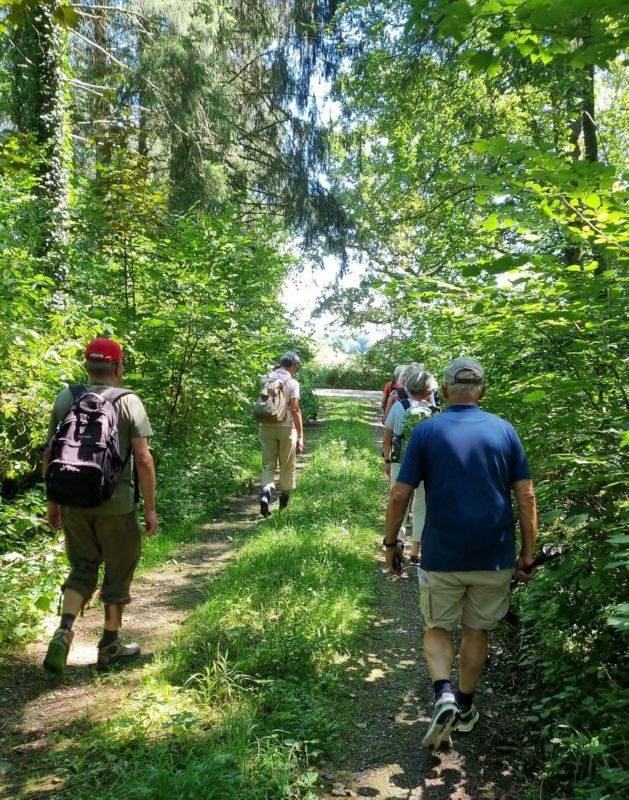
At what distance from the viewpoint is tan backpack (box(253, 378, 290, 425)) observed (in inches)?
290

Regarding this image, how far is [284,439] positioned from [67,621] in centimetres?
443

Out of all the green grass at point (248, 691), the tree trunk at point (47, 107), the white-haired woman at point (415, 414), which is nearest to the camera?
the green grass at point (248, 691)

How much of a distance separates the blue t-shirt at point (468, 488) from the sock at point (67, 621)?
82.1 inches

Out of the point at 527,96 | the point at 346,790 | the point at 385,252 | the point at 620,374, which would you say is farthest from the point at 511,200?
the point at 385,252

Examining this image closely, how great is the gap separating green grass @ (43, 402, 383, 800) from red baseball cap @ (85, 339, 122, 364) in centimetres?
187

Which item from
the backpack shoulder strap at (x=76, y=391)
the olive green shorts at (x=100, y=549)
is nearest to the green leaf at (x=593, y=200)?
the backpack shoulder strap at (x=76, y=391)

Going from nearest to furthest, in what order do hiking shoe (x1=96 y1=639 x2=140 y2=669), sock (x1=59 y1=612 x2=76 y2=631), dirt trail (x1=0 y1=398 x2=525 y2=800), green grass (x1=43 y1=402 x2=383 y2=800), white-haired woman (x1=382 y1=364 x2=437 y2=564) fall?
green grass (x1=43 y1=402 x2=383 y2=800)
dirt trail (x1=0 y1=398 x2=525 y2=800)
sock (x1=59 y1=612 x2=76 y2=631)
hiking shoe (x1=96 y1=639 x2=140 y2=669)
white-haired woman (x1=382 y1=364 x2=437 y2=564)

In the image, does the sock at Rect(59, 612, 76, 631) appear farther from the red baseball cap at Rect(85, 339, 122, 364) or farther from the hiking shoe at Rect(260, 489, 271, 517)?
the hiking shoe at Rect(260, 489, 271, 517)

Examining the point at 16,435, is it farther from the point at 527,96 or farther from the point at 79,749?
the point at 527,96

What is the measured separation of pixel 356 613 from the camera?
4574 mm

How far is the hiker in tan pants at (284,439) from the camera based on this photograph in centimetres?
751

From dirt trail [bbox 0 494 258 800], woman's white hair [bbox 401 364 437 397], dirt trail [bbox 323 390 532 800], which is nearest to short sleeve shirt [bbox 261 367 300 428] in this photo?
woman's white hair [bbox 401 364 437 397]

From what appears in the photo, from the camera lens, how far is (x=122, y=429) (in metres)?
3.63

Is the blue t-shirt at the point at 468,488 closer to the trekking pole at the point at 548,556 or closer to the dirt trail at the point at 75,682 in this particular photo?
the trekking pole at the point at 548,556
